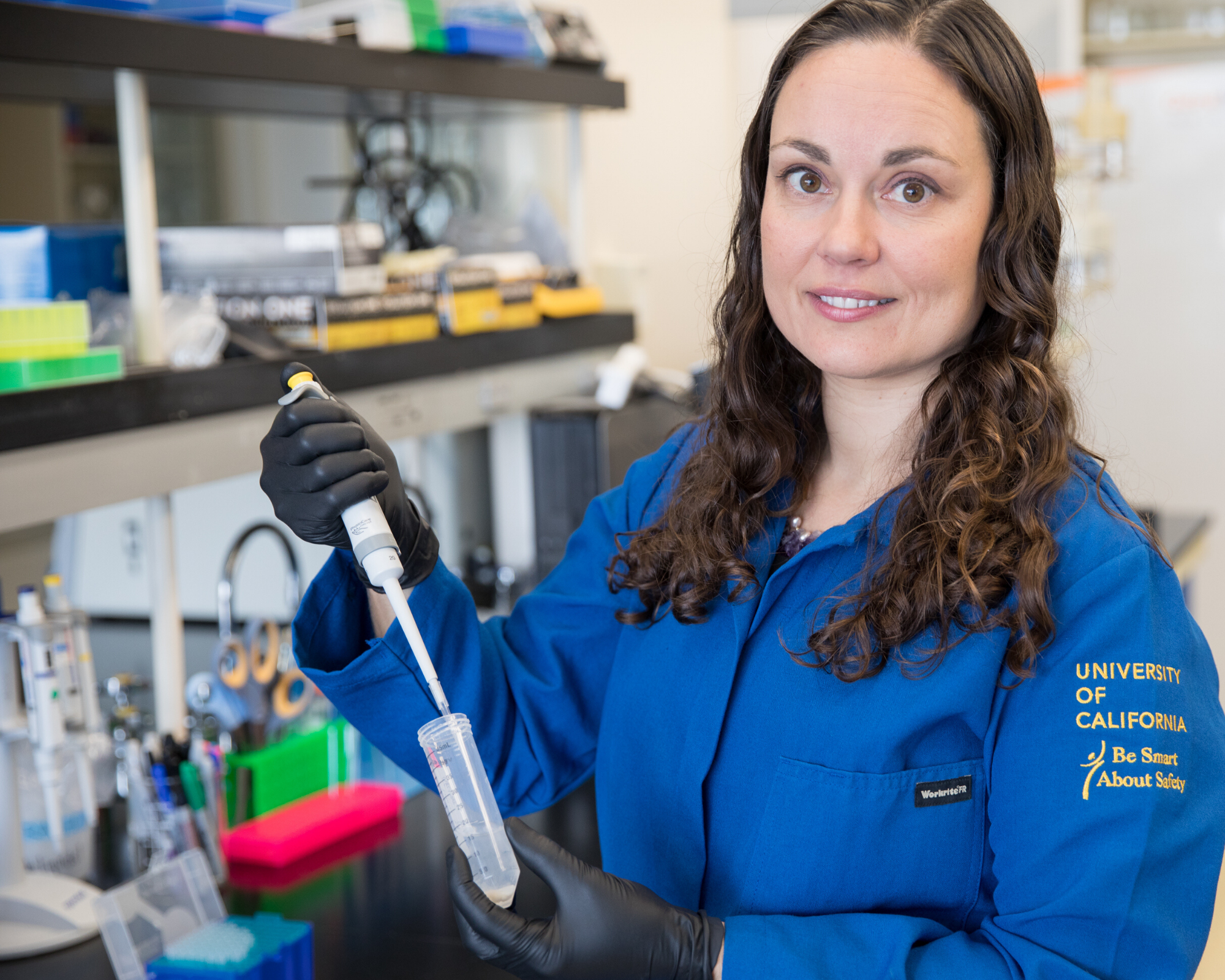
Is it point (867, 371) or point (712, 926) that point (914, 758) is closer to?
point (712, 926)

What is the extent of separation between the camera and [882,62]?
993mm

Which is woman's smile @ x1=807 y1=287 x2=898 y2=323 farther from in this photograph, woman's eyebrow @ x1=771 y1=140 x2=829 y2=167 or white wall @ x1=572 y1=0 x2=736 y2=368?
white wall @ x1=572 y1=0 x2=736 y2=368

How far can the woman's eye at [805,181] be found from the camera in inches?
A: 40.9

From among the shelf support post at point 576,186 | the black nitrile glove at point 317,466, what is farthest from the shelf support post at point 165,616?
the shelf support post at point 576,186

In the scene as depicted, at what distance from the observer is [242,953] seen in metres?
1.17

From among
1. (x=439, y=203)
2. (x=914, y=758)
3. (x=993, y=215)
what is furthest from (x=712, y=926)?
(x=439, y=203)

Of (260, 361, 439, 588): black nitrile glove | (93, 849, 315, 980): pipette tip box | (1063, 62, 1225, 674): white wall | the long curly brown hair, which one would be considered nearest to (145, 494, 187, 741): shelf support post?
(93, 849, 315, 980): pipette tip box

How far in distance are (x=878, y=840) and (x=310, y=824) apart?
3.00 feet

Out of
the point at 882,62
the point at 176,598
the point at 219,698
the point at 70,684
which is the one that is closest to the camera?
the point at 882,62

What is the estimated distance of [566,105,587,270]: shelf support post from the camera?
2.50 metres

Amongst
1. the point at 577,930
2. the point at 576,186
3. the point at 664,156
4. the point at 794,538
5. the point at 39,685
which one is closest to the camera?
the point at 577,930

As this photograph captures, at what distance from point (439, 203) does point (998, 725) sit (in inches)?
87.9

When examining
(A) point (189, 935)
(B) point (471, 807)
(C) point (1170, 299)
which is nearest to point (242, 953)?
(A) point (189, 935)

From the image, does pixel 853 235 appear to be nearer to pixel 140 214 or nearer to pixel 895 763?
pixel 895 763
